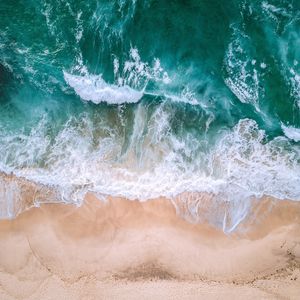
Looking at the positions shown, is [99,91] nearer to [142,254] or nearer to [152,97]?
[152,97]

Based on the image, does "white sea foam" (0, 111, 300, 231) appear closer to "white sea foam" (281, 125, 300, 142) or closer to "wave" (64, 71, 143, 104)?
"white sea foam" (281, 125, 300, 142)

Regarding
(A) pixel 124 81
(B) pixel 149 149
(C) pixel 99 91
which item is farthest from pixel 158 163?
(C) pixel 99 91

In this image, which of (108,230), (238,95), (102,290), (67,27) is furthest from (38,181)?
(238,95)

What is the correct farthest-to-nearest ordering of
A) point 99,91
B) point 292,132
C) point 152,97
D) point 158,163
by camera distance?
point 99,91
point 152,97
point 292,132
point 158,163

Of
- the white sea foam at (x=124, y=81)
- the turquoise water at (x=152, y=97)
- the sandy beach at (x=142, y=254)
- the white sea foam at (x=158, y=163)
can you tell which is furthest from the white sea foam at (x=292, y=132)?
the white sea foam at (x=124, y=81)

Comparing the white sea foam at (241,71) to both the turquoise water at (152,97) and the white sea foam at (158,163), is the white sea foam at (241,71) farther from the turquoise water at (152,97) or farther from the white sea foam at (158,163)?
the white sea foam at (158,163)

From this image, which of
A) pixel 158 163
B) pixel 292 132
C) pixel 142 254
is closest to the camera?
pixel 142 254

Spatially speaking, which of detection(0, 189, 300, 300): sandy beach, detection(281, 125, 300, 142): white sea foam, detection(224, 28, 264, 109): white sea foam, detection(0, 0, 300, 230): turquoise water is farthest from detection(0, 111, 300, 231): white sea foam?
detection(224, 28, 264, 109): white sea foam
